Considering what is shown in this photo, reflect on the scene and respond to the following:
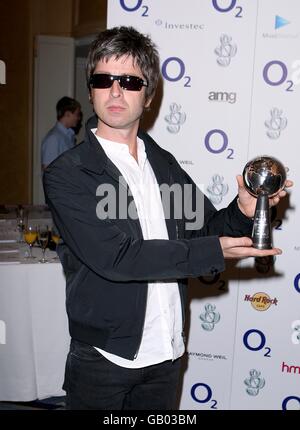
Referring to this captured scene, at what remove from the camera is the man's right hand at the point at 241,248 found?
1604mm

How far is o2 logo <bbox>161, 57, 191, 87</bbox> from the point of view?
9.91 ft

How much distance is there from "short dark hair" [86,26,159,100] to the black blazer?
0.29m

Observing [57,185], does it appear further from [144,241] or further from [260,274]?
[260,274]

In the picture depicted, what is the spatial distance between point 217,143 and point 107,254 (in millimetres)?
1637

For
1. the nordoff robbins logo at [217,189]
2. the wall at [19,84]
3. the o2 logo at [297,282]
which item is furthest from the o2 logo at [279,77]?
the wall at [19,84]

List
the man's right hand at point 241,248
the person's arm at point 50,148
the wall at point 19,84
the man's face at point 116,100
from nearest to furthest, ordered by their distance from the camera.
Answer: the man's right hand at point 241,248 < the man's face at point 116,100 < the person's arm at point 50,148 < the wall at point 19,84

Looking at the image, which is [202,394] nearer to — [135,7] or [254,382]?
[254,382]

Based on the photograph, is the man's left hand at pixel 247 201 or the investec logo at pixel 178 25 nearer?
the man's left hand at pixel 247 201

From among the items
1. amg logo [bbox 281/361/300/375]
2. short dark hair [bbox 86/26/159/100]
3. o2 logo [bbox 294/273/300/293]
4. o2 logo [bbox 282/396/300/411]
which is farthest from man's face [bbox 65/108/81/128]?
short dark hair [bbox 86/26/159/100]

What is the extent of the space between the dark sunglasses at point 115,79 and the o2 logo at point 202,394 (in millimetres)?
2123

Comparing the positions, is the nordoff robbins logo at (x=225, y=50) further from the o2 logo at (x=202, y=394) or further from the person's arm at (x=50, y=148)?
the person's arm at (x=50, y=148)

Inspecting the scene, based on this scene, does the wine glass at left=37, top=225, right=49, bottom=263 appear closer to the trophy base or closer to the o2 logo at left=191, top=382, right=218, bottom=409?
the o2 logo at left=191, top=382, right=218, bottom=409

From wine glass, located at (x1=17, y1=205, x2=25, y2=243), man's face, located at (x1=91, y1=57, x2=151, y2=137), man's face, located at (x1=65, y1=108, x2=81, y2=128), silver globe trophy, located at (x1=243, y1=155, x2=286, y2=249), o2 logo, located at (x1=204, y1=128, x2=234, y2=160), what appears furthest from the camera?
man's face, located at (x1=65, y1=108, x2=81, y2=128)

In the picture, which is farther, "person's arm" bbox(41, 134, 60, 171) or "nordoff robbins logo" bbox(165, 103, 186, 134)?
"person's arm" bbox(41, 134, 60, 171)
